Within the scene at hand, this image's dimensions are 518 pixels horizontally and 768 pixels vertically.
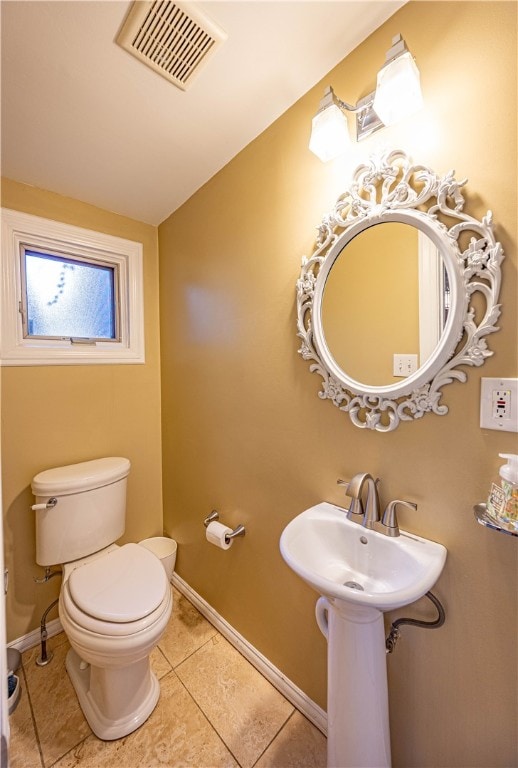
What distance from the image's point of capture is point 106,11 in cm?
86

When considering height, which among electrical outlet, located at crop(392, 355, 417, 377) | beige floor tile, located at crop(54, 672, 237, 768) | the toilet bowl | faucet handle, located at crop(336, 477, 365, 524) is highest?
electrical outlet, located at crop(392, 355, 417, 377)

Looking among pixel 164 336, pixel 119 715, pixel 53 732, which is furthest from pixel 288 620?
pixel 164 336

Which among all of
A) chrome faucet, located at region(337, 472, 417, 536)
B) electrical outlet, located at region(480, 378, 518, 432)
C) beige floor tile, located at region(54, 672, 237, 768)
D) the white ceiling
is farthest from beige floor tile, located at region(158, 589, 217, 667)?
the white ceiling

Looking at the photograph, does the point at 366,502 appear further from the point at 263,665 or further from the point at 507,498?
the point at 263,665

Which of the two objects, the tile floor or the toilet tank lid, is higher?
the toilet tank lid

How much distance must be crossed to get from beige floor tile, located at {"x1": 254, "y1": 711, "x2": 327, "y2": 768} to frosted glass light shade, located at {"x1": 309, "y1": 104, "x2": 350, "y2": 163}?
2.01m

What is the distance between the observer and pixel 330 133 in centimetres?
94

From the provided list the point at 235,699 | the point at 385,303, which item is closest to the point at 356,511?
the point at 385,303

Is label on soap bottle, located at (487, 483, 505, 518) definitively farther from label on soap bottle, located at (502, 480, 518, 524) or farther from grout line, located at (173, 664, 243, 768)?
grout line, located at (173, 664, 243, 768)

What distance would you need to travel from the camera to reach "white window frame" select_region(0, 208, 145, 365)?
4.76ft

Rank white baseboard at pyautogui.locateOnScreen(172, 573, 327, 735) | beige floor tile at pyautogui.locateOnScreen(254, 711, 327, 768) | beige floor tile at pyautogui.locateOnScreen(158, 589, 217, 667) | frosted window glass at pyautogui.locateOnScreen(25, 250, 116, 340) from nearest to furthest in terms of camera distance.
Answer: beige floor tile at pyautogui.locateOnScreen(254, 711, 327, 768) → white baseboard at pyautogui.locateOnScreen(172, 573, 327, 735) → beige floor tile at pyautogui.locateOnScreen(158, 589, 217, 667) → frosted window glass at pyautogui.locateOnScreen(25, 250, 116, 340)

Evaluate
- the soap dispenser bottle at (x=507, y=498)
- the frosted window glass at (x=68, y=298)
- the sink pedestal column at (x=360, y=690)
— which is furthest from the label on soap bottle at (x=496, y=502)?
the frosted window glass at (x=68, y=298)

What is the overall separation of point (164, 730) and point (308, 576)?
1.03 m

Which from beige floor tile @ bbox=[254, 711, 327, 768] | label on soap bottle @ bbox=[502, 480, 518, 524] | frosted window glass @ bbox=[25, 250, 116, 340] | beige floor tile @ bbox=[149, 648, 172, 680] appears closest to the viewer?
label on soap bottle @ bbox=[502, 480, 518, 524]
